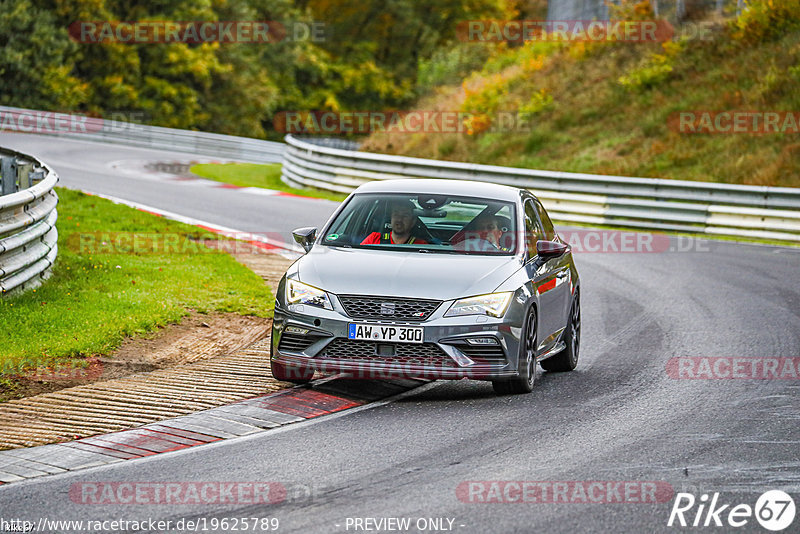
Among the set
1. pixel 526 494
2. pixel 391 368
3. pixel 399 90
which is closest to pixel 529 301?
pixel 391 368

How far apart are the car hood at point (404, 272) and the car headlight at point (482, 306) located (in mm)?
53

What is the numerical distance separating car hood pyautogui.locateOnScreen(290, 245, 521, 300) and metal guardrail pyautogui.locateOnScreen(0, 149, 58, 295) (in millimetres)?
3315

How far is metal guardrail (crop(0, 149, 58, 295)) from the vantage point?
10.8 metres

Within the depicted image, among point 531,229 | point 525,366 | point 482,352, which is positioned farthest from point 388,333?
point 531,229

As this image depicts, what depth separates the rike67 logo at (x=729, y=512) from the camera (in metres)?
5.89

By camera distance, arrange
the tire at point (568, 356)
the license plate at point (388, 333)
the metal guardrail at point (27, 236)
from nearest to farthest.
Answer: the license plate at point (388, 333) < the tire at point (568, 356) < the metal guardrail at point (27, 236)

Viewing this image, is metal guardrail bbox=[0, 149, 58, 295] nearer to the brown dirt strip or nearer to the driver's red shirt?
the brown dirt strip

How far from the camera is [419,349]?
8398mm

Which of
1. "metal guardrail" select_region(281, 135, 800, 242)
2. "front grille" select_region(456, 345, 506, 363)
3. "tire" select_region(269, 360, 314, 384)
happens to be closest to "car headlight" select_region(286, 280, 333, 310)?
"tire" select_region(269, 360, 314, 384)

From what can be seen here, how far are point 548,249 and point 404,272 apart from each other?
144cm

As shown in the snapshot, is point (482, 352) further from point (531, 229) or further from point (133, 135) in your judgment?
point (133, 135)

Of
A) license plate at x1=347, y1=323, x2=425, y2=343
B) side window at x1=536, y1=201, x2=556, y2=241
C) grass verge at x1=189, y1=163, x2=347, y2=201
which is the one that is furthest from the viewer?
grass verge at x1=189, y1=163, x2=347, y2=201

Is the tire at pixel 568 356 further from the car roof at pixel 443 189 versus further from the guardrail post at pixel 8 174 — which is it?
the guardrail post at pixel 8 174

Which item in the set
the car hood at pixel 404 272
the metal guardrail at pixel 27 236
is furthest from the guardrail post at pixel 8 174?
the car hood at pixel 404 272
